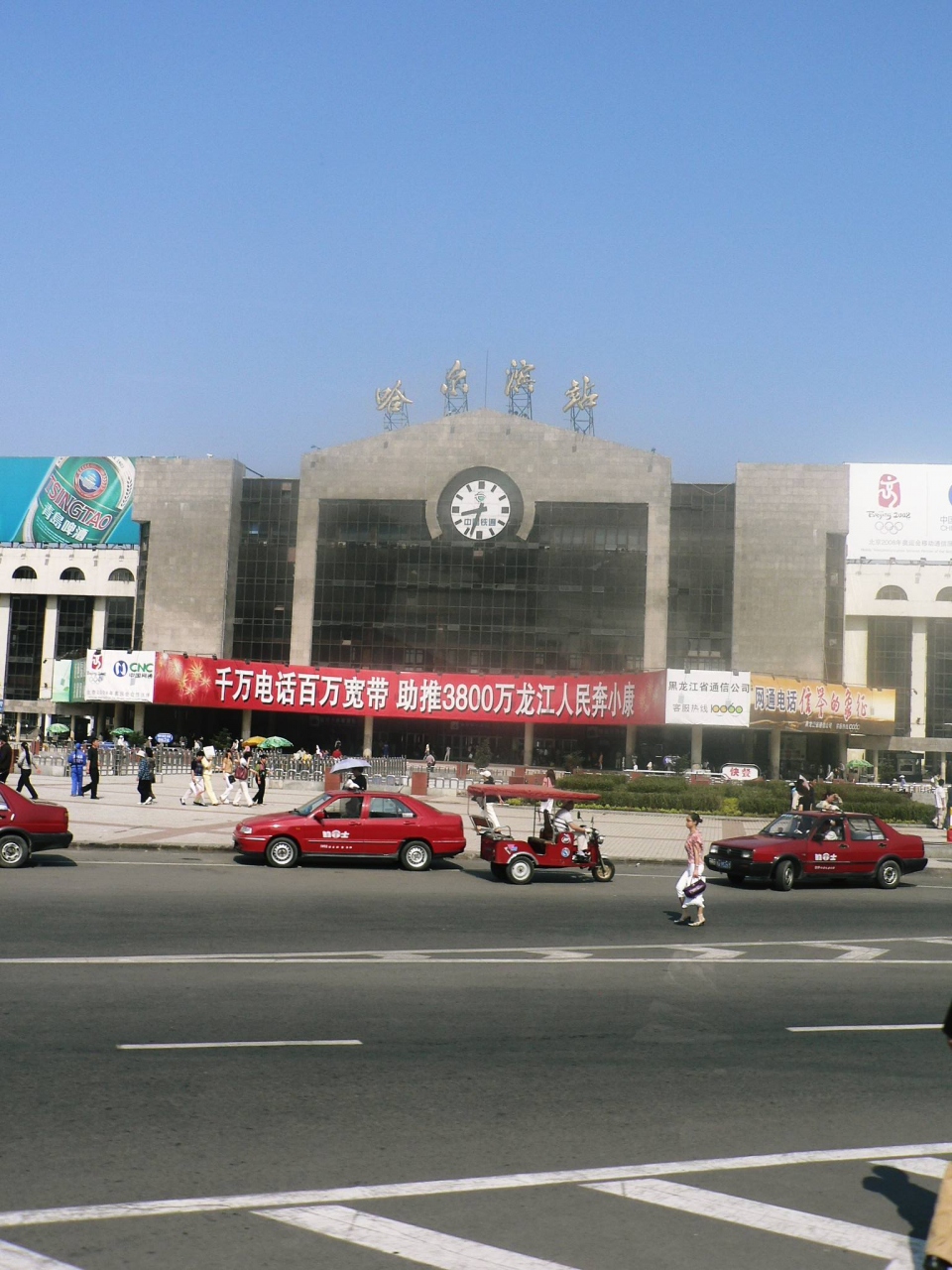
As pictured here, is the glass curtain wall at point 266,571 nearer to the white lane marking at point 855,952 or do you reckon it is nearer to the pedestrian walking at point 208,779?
the pedestrian walking at point 208,779

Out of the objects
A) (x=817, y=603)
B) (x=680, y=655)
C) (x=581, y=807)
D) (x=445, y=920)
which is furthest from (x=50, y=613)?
(x=445, y=920)

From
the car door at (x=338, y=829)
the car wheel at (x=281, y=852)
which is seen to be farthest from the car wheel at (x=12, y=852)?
the car door at (x=338, y=829)

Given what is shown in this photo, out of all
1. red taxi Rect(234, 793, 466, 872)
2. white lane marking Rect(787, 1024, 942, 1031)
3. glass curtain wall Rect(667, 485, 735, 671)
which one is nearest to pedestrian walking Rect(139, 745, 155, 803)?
red taxi Rect(234, 793, 466, 872)

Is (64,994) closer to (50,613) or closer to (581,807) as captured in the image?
(581,807)

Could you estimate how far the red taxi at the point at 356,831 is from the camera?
963 inches

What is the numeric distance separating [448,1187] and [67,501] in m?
96.3

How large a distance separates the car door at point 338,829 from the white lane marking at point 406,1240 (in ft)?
59.0

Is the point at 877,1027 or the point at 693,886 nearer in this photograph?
the point at 877,1027

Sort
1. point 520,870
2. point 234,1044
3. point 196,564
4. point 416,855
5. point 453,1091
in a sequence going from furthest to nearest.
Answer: point 196,564 → point 416,855 → point 520,870 → point 234,1044 → point 453,1091

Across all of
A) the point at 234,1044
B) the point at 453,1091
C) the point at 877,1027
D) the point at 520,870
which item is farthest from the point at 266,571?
the point at 453,1091

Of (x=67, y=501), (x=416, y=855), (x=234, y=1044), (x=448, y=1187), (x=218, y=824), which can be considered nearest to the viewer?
(x=448, y=1187)

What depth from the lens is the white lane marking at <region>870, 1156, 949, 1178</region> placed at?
7.69m

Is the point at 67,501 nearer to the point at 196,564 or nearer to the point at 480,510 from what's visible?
the point at 196,564

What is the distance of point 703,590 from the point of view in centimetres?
8256
